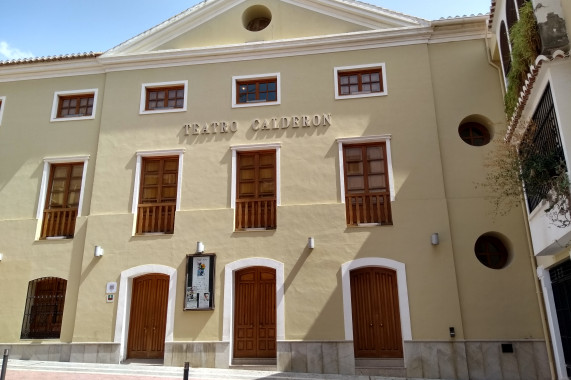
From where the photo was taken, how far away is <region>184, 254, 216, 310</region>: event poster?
1196cm

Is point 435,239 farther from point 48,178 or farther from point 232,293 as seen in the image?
point 48,178

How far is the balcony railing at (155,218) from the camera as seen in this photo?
1300 cm

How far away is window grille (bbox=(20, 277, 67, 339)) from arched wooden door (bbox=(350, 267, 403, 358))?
311 inches

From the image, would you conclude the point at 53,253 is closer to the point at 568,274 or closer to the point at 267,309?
the point at 267,309

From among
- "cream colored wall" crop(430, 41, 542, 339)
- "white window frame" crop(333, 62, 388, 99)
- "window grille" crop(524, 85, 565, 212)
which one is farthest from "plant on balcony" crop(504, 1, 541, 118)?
"white window frame" crop(333, 62, 388, 99)

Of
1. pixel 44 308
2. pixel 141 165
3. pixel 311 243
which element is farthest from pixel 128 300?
pixel 311 243

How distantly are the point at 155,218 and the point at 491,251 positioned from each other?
8944 millimetres

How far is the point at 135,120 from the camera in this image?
14023 millimetres

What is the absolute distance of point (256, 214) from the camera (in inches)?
502

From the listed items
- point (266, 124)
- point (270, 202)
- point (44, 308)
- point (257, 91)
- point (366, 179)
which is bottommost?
point (44, 308)

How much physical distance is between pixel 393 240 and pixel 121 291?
7180 mm

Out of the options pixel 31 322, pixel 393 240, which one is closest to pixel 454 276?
pixel 393 240

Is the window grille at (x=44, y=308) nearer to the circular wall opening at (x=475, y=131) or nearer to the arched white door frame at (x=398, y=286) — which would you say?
the arched white door frame at (x=398, y=286)

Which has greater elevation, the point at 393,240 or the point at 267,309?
the point at 393,240
